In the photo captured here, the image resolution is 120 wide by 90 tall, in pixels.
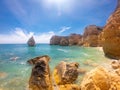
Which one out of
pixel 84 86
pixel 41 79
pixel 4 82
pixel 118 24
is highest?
pixel 118 24

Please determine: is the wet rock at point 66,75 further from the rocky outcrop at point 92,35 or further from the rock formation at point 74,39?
the rock formation at point 74,39

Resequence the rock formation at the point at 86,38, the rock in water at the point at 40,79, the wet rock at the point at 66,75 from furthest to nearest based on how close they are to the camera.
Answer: the rock formation at the point at 86,38 < the wet rock at the point at 66,75 < the rock in water at the point at 40,79

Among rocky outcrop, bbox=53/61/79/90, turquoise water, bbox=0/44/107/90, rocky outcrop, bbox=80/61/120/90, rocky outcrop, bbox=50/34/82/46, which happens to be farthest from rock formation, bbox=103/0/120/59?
rocky outcrop, bbox=50/34/82/46

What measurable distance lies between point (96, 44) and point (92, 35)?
7.18m

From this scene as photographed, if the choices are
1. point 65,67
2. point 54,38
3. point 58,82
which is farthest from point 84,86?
point 54,38

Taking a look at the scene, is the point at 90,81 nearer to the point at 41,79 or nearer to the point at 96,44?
the point at 41,79

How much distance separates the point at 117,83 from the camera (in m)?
5.91

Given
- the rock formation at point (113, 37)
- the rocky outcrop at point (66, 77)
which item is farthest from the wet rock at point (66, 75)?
the rock formation at point (113, 37)

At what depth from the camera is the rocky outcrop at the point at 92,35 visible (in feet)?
266

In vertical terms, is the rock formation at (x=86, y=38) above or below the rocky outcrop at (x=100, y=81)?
above

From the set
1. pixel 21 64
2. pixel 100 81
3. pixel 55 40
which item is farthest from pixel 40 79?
pixel 55 40

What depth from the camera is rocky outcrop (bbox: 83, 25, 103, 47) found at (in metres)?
81.1

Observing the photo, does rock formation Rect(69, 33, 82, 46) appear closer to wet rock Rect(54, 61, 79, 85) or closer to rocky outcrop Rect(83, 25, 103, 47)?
rocky outcrop Rect(83, 25, 103, 47)

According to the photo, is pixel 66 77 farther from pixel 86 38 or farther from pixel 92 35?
pixel 86 38
